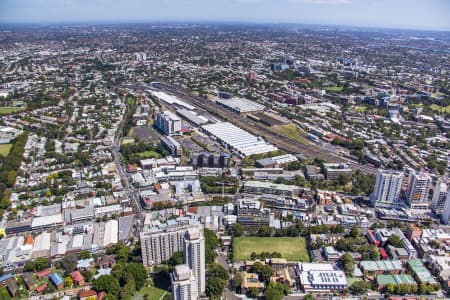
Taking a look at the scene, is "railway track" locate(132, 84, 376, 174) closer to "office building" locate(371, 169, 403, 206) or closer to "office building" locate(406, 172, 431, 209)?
"office building" locate(371, 169, 403, 206)

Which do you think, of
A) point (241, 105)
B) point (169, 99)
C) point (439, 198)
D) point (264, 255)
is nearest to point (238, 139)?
point (241, 105)

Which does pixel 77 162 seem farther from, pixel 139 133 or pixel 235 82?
pixel 235 82

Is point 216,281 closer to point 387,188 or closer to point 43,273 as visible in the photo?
point 43,273

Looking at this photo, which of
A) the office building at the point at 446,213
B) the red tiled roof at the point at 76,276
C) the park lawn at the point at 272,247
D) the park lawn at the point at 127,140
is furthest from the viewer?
the park lawn at the point at 127,140

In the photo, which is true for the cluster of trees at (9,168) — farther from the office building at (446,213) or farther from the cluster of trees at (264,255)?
the office building at (446,213)

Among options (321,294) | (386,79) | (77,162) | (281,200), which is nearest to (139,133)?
(77,162)

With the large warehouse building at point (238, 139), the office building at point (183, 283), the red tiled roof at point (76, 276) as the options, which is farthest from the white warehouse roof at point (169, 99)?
the office building at point (183, 283)
